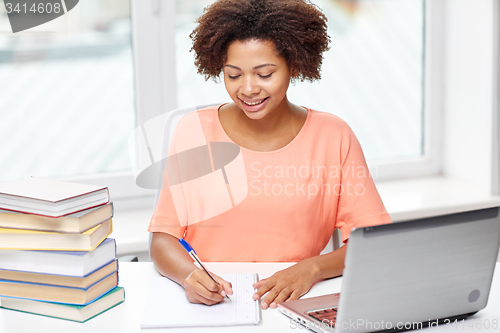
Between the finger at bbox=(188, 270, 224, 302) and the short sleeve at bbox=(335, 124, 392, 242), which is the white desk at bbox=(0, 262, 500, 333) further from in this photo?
the short sleeve at bbox=(335, 124, 392, 242)

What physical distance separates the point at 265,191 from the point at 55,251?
61 cm

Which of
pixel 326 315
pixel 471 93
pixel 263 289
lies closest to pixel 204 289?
pixel 263 289

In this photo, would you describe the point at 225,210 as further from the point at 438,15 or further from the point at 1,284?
the point at 438,15

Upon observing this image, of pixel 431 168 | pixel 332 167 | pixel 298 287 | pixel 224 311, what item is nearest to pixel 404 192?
pixel 431 168

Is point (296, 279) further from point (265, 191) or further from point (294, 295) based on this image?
point (265, 191)

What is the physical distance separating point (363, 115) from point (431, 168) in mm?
456

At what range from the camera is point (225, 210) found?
1456mm

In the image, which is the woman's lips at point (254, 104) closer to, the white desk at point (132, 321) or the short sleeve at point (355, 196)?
the short sleeve at point (355, 196)

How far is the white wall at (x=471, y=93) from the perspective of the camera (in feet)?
7.68

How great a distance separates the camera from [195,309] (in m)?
1.02

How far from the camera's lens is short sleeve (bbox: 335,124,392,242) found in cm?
140

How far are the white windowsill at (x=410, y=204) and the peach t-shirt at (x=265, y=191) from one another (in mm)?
559

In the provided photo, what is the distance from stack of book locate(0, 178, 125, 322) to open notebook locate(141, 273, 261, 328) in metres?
0.10

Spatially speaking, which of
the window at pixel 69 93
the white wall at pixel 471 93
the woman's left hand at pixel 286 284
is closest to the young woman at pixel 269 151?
the woman's left hand at pixel 286 284
